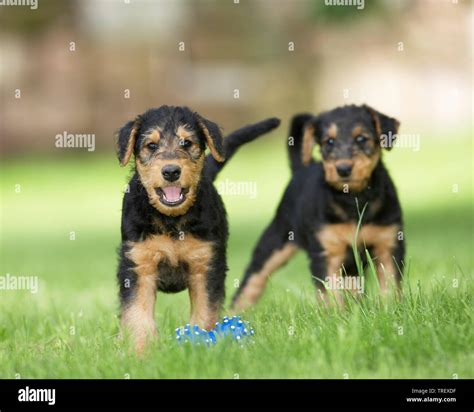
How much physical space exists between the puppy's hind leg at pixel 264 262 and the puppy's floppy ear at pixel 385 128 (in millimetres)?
1009

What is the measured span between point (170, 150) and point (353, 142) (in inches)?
61.4

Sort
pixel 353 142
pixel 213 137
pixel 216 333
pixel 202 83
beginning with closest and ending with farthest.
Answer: pixel 216 333, pixel 213 137, pixel 353 142, pixel 202 83

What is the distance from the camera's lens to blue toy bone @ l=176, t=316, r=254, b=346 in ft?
12.9

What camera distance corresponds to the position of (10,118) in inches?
966

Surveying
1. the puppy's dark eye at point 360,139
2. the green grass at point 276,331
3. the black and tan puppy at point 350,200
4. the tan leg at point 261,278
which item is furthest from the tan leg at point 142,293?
the tan leg at point 261,278

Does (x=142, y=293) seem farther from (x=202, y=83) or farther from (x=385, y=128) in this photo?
(x=202, y=83)

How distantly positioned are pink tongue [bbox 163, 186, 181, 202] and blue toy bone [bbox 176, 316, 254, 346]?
62 cm

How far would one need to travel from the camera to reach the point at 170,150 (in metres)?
4.32

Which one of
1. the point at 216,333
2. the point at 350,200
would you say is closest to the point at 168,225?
the point at 216,333

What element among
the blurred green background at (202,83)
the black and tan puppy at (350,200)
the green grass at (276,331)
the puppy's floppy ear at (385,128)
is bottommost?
the green grass at (276,331)

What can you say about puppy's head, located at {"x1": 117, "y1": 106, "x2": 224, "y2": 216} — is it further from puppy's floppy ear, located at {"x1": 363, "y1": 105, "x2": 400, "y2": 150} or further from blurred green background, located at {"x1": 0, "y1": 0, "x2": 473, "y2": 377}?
blurred green background, located at {"x1": 0, "y1": 0, "x2": 473, "y2": 377}

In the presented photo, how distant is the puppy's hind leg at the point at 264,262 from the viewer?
616 centimetres

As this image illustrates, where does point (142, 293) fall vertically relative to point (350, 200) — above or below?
below

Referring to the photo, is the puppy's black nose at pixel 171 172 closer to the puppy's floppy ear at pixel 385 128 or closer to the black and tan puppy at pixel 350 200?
the black and tan puppy at pixel 350 200
